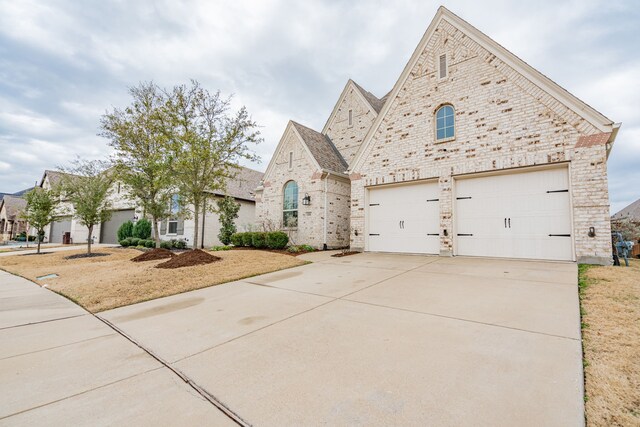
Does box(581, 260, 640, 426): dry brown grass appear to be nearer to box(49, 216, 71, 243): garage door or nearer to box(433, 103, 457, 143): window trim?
box(433, 103, 457, 143): window trim

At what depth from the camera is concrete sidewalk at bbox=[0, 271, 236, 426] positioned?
6.02 feet

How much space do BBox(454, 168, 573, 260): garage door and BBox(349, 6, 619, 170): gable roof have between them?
153cm

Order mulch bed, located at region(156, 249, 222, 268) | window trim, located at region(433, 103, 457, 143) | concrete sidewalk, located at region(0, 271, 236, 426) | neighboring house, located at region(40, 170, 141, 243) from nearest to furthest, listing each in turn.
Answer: concrete sidewalk, located at region(0, 271, 236, 426), mulch bed, located at region(156, 249, 222, 268), window trim, located at region(433, 103, 457, 143), neighboring house, located at region(40, 170, 141, 243)

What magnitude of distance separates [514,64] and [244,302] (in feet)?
34.8

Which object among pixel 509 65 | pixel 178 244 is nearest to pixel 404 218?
pixel 509 65

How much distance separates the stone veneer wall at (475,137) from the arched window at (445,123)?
20cm

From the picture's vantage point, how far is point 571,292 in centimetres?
454

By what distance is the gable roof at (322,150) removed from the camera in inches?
558

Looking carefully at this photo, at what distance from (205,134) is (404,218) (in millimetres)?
8218

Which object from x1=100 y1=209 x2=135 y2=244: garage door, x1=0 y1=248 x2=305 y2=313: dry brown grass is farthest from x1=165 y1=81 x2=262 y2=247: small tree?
x1=100 y1=209 x2=135 y2=244: garage door

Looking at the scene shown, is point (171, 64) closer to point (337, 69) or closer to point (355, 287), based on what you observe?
point (337, 69)

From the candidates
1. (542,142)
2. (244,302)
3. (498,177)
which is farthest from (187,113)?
(542,142)

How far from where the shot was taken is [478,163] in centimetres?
888

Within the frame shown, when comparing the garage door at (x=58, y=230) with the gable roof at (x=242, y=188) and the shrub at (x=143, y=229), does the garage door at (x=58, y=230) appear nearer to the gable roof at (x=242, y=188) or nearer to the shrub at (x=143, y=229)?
the shrub at (x=143, y=229)
